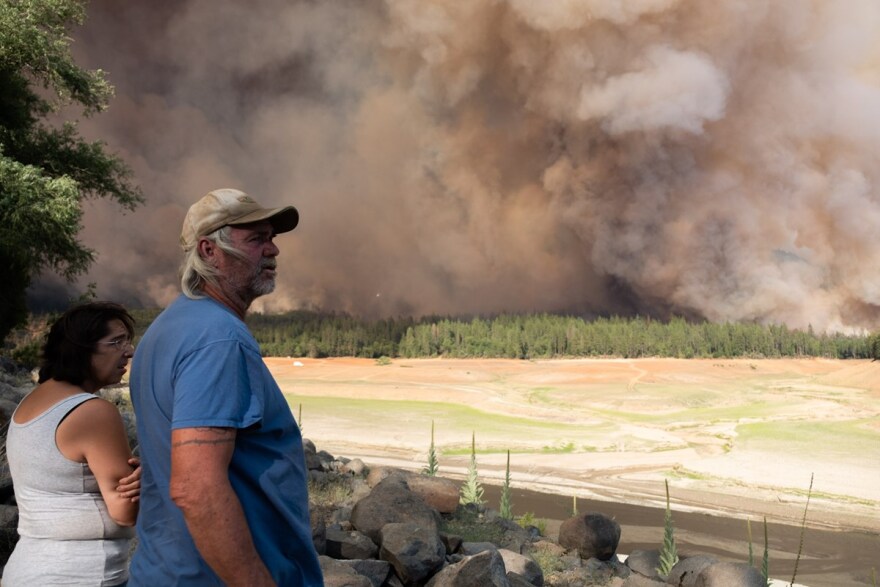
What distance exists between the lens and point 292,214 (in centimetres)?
222

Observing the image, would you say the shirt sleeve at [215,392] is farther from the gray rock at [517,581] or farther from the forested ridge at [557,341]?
the forested ridge at [557,341]

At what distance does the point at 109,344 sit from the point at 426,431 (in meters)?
29.7

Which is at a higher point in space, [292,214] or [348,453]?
[292,214]

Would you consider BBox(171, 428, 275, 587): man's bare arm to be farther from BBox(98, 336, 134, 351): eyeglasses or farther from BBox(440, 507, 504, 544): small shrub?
BBox(440, 507, 504, 544): small shrub

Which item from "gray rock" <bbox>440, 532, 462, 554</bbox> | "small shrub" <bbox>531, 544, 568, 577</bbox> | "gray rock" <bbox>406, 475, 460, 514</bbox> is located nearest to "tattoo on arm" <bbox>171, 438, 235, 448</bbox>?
"gray rock" <bbox>440, 532, 462, 554</bbox>

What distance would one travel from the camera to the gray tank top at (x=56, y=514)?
244 centimetres

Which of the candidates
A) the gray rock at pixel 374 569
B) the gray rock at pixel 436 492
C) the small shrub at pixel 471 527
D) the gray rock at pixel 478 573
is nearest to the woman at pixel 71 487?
the gray rock at pixel 478 573

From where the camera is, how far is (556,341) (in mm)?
98812

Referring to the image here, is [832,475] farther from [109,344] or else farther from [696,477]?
[109,344]

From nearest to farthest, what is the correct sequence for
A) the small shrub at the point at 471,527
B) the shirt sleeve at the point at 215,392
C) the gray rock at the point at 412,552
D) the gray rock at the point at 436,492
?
the shirt sleeve at the point at 215,392 → the gray rock at the point at 412,552 → the small shrub at the point at 471,527 → the gray rock at the point at 436,492

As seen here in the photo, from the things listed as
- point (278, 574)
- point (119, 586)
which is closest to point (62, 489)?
point (119, 586)

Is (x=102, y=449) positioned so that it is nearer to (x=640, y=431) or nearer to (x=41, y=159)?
(x=41, y=159)

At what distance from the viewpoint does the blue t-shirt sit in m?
1.78

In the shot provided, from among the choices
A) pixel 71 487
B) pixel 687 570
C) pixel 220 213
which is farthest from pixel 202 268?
pixel 687 570
